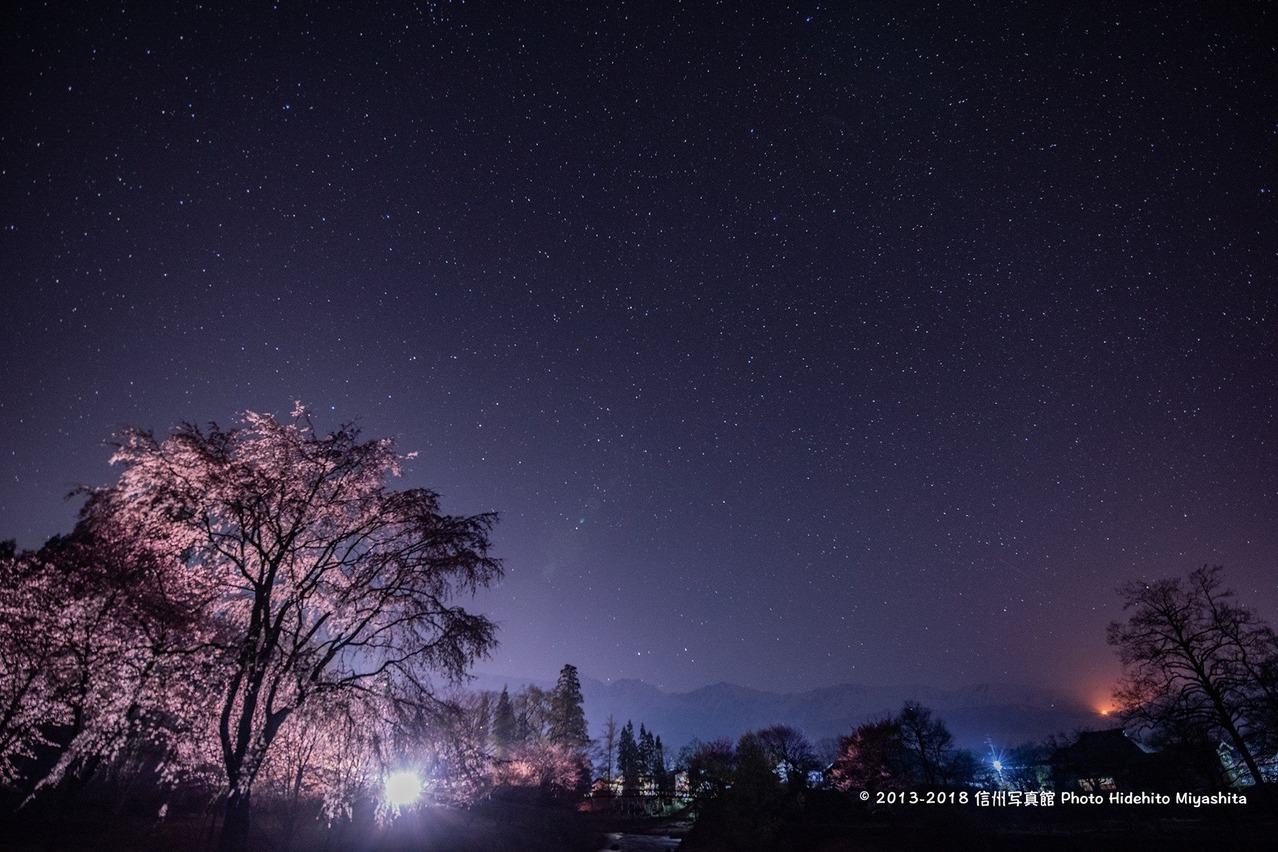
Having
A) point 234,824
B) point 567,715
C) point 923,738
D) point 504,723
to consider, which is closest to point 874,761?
point 923,738

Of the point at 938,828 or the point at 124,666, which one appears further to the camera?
the point at 938,828

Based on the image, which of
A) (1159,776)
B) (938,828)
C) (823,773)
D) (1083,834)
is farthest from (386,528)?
(823,773)

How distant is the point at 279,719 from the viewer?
38.4 feet

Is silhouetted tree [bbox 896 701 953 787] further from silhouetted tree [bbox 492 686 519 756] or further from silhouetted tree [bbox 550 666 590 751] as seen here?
silhouetted tree [bbox 492 686 519 756]

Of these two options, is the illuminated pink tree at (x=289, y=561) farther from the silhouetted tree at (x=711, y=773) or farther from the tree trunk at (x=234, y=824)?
the silhouetted tree at (x=711, y=773)

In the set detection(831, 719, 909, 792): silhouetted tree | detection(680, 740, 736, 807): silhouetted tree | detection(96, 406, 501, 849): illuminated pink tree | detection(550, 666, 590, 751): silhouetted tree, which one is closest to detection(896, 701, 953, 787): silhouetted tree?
detection(831, 719, 909, 792): silhouetted tree

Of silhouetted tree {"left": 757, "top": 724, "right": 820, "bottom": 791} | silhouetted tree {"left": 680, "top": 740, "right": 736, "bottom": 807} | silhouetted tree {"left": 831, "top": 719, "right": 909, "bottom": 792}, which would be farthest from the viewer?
silhouetted tree {"left": 757, "top": 724, "right": 820, "bottom": 791}

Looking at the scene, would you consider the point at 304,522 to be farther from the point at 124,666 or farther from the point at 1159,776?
the point at 1159,776

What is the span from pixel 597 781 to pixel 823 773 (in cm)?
2776

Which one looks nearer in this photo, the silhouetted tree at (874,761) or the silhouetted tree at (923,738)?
the silhouetted tree at (923,738)

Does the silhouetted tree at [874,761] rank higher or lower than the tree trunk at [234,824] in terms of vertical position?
lower

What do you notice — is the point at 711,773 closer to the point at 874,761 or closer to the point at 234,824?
the point at 874,761

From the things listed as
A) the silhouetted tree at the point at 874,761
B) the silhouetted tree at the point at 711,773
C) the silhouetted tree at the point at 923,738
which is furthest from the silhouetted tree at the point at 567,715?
the silhouetted tree at the point at 923,738

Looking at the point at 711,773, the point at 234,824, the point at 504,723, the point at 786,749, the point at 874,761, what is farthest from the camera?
the point at 504,723
